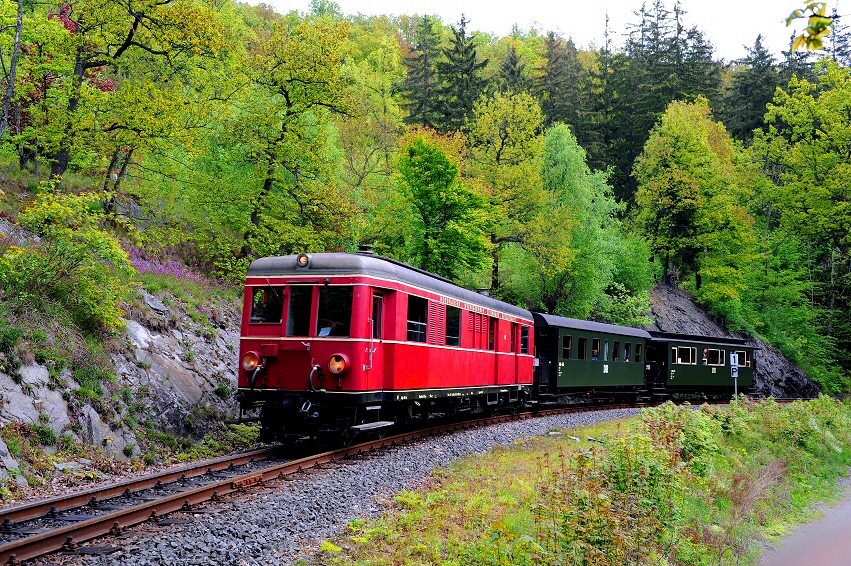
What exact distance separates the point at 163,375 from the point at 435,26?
56.7 meters

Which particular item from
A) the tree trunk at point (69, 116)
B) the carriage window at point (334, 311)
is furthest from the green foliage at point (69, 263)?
the tree trunk at point (69, 116)

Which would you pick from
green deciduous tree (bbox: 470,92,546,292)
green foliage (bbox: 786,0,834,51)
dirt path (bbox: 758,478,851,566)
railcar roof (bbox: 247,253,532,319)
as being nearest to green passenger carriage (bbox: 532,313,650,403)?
green deciduous tree (bbox: 470,92,546,292)

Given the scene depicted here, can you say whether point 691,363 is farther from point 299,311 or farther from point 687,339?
point 299,311

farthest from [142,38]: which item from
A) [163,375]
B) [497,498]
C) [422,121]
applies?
[422,121]

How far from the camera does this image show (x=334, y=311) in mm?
11641

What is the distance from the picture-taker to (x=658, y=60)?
53.3m

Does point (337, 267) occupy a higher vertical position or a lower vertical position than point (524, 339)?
higher

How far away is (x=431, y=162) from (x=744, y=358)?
19.2 metres

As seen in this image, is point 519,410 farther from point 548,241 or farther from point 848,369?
point 848,369

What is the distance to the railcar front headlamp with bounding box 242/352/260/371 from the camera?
11766 mm

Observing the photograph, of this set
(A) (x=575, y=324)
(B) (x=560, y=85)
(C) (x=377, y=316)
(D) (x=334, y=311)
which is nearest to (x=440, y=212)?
(A) (x=575, y=324)

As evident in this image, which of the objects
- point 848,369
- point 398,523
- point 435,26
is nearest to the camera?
point 398,523

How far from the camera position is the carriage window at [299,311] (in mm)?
11773

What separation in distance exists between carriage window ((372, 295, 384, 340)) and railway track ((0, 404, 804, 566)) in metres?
2.11
